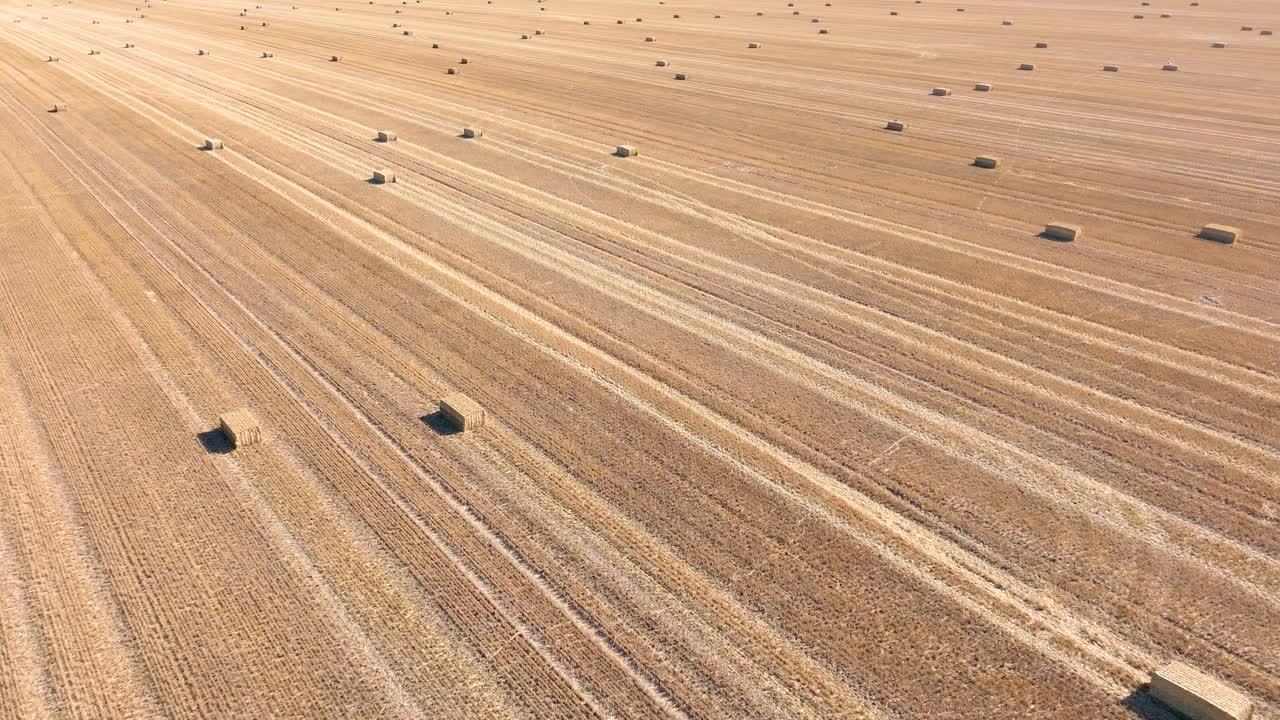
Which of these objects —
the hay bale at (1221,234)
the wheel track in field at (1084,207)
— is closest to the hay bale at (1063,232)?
the wheel track in field at (1084,207)

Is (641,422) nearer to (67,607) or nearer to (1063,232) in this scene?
(67,607)

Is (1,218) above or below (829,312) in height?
above

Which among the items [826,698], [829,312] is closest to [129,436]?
[826,698]

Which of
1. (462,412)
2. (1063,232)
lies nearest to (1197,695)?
(462,412)

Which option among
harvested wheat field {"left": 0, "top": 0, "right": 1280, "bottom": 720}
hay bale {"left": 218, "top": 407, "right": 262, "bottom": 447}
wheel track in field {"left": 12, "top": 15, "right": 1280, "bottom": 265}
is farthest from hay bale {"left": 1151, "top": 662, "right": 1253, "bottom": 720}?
wheel track in field {"left": 12, "top": 15, "right": 1280, "bottom": 265}

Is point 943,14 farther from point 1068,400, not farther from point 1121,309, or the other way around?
point 1068,400

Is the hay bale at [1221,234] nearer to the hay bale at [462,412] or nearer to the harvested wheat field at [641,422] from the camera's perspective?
the harvested wheat field at [641,422]
